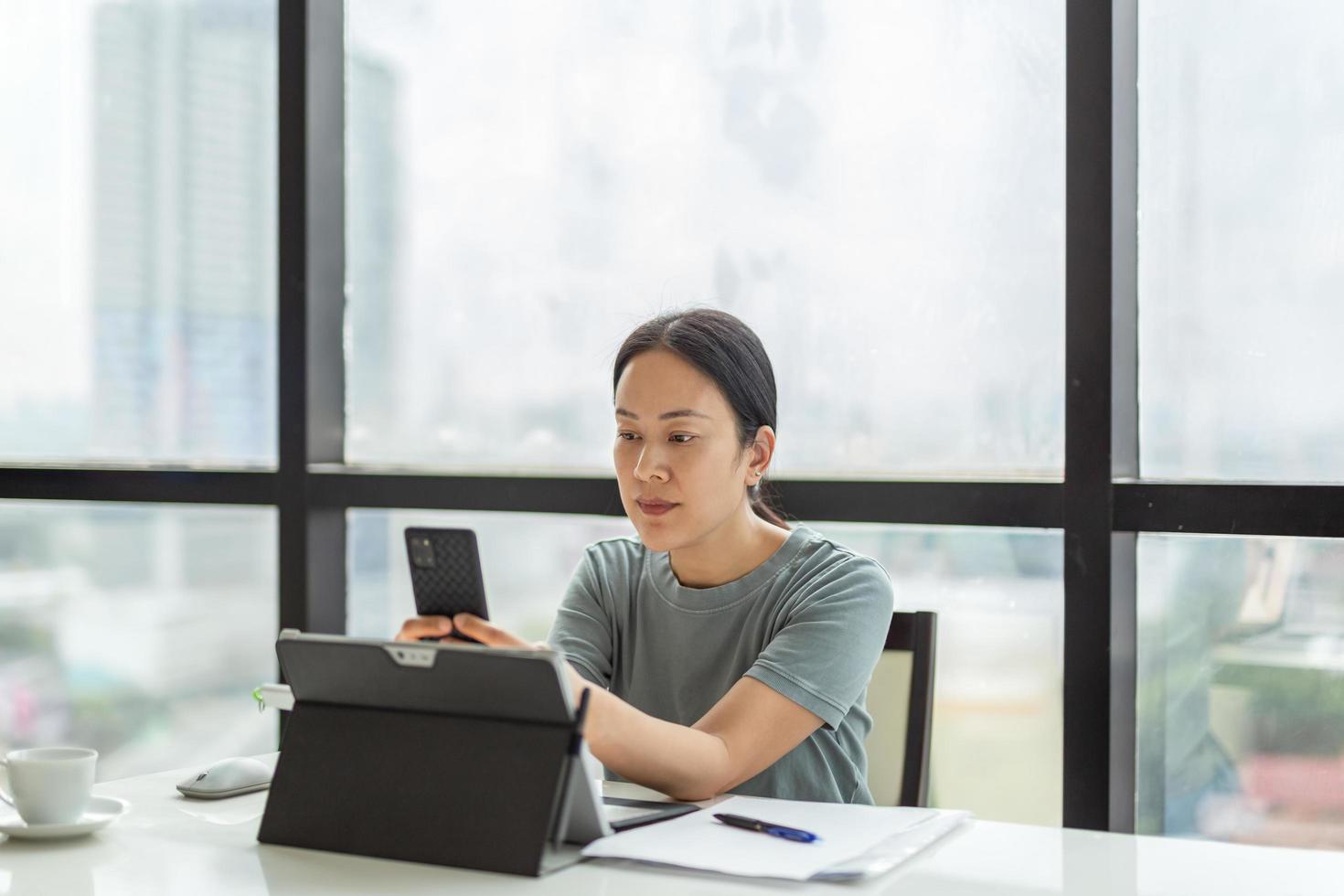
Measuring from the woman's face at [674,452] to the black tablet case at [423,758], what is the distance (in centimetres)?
60

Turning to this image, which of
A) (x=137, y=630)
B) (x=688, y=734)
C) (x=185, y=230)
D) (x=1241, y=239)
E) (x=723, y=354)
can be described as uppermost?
(x=185, y=230)

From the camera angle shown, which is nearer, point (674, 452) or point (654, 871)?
point (654, 871)

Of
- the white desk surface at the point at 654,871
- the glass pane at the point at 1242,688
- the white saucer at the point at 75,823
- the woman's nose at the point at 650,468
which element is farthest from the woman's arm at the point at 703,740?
the glass pane at the point at 1242,688

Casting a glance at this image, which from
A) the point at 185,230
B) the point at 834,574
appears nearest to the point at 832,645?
the point at 834,574

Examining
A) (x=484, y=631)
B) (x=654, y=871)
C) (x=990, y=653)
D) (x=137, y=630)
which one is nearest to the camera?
(x=654, y=871)

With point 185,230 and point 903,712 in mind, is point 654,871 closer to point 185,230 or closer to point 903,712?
point 903,712

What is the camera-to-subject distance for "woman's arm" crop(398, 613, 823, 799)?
129cm

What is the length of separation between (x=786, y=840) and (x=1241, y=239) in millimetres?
1332

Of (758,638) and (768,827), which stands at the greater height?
(758,638)

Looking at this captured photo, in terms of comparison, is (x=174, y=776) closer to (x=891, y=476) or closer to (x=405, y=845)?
(x=405, y=845)

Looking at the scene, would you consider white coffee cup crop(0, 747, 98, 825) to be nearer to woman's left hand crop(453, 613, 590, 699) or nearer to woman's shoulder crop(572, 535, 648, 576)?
woman's left hand crop(453, 613, 590, 699)

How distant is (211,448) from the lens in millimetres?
2908

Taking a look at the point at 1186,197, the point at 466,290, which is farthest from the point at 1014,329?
the point at 466,290

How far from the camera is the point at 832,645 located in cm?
164
